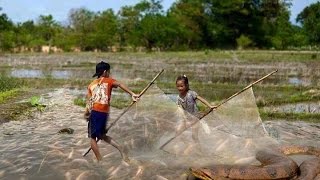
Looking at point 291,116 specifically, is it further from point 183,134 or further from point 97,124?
point 97,124

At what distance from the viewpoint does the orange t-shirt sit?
278 inches

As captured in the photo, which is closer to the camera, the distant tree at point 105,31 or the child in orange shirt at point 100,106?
the child in orange shirt at point 100,106

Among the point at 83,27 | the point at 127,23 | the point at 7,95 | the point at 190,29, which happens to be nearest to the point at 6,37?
the point at 83,27

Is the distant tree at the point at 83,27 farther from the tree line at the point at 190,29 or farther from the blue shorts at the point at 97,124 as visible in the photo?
the blue shorts at the point at 97,124

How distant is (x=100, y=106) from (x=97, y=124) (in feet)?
0.92

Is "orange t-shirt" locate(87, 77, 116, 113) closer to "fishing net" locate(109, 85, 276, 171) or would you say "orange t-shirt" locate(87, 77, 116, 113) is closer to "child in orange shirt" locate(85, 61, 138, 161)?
"child in orange shirt" locate(85, 61, 138, 161)

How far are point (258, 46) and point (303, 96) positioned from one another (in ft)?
148

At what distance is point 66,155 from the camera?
298 inches

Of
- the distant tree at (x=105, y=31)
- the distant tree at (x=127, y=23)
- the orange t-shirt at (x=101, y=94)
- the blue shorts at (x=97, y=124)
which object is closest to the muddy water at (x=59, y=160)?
the blue shorts at (x=97, y=124)

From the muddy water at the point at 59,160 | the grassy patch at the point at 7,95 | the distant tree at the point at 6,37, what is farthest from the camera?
the distant tree at the point at 6,37

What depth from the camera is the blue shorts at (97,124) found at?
703cm

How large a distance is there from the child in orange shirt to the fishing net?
0.48 m

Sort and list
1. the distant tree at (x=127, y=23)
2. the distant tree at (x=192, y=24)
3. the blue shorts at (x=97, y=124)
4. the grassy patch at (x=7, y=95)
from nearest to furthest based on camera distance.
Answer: the blue shorts at (x=97, y=124) → the grassy patch at (x=7, y=95) → the distant tree at (x=192, y=24) → the distant tree at (x=127, y=23)

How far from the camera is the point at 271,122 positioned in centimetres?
1197
